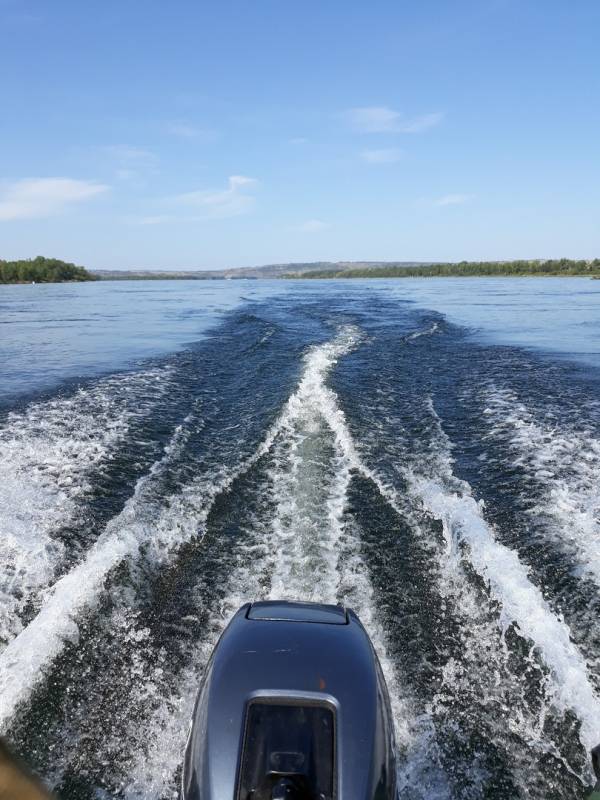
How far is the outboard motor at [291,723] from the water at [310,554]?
0.99 meters

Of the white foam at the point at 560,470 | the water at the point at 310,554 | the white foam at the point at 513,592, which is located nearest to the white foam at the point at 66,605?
the water at the point at 310,554

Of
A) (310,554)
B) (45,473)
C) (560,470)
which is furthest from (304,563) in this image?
(560,470)

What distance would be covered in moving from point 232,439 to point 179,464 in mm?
1575

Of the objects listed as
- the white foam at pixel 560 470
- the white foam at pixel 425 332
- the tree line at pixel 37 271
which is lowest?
the white foam at pixel 560 470

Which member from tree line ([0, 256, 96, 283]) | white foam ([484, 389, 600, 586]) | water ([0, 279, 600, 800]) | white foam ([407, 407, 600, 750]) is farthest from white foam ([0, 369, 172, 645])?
tree line ([0, 256, 96, 283])

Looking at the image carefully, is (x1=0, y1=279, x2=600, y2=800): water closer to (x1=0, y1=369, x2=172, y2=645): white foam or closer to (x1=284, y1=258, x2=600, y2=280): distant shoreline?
(x1=0, y1=369, x2=172, y2=645): white foam

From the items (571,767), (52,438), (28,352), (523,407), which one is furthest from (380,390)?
(28,352)

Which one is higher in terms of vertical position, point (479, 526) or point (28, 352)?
point (28, 352)

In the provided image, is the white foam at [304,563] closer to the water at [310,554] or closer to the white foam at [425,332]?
the water at [310,554]

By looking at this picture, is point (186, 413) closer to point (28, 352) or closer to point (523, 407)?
point (523, 407)

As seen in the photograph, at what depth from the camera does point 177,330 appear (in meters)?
27.2

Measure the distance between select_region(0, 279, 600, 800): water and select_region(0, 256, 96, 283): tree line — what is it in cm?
9946

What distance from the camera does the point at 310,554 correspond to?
7.04 m

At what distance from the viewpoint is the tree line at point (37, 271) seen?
10006 cm
